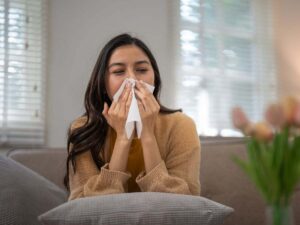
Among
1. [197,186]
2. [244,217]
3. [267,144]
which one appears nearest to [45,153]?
[197,186]

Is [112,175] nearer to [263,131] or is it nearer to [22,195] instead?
[22,195]

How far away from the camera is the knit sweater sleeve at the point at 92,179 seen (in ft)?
3.79

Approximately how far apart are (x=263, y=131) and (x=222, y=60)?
234 cm

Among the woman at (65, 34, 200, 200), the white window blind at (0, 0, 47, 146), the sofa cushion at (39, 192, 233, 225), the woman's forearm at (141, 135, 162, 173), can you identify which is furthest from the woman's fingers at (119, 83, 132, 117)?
the white window blind at (0, 0, 47, 146)

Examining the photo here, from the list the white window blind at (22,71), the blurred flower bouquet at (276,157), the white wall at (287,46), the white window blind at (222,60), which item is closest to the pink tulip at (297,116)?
the blurred flower bouquet at (276,157)

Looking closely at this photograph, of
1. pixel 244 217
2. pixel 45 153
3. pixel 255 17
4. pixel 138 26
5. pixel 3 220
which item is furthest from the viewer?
pixel 255 17

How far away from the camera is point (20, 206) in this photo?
103 cm

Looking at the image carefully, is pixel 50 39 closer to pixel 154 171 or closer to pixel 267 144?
pixel 154 171

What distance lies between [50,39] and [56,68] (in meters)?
0.16

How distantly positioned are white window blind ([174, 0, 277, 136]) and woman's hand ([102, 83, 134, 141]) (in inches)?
50.9

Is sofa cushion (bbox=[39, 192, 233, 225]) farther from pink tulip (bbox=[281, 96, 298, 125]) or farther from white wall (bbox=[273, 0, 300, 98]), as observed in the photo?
white wall (bbox=[273, 0, 300, 98])

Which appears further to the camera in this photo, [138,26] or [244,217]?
[138,26]

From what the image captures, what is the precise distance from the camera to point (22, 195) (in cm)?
107

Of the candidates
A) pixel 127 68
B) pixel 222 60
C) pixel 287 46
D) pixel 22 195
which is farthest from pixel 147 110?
pixel 287 46
